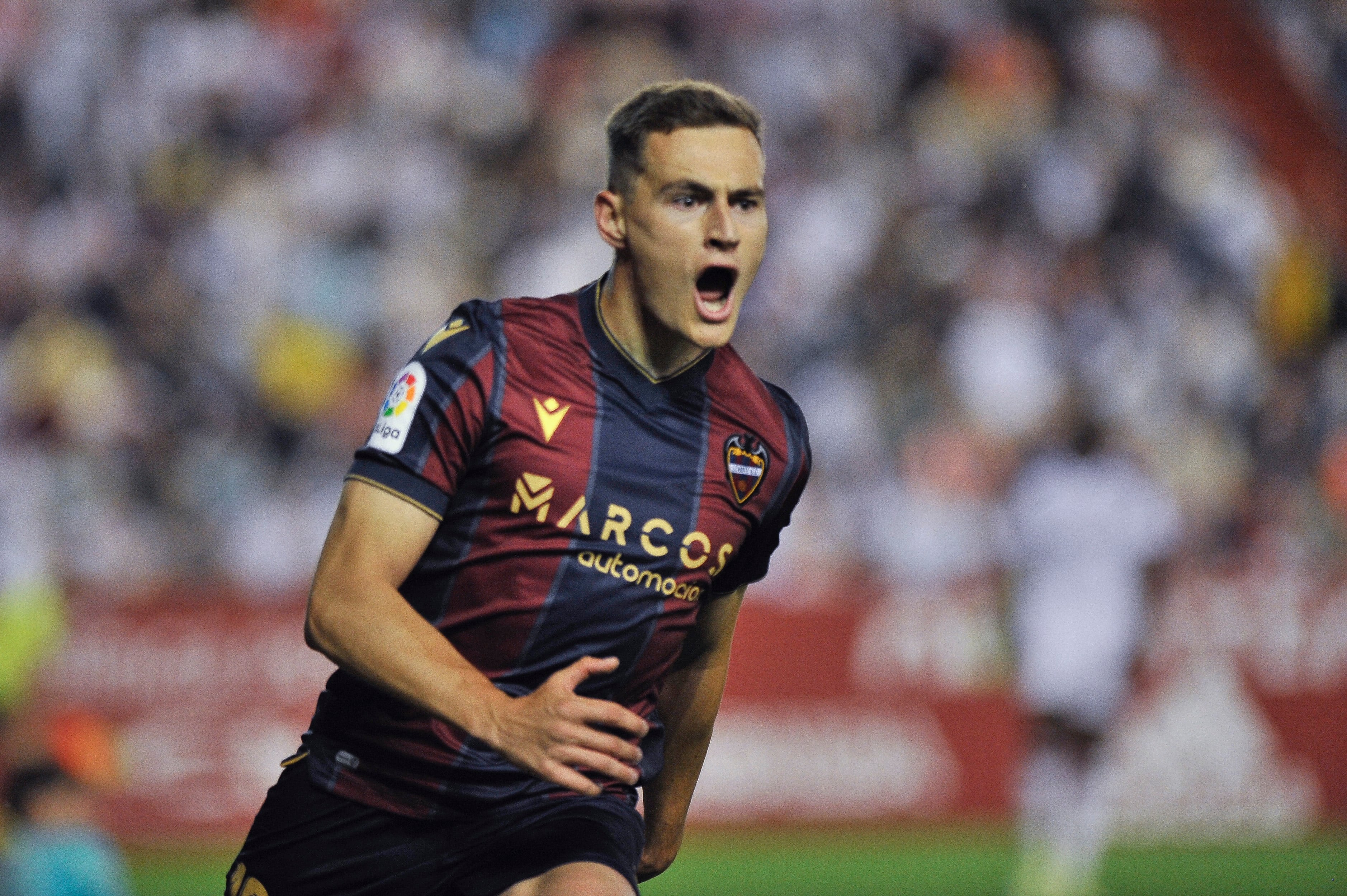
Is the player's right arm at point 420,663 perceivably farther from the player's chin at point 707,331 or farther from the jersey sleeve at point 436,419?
the player's chin at point 707,331

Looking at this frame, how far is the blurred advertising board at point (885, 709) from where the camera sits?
337 inches

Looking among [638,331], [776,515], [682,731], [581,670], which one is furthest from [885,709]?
[581,670]

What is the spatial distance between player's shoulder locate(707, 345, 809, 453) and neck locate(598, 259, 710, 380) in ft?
0.41

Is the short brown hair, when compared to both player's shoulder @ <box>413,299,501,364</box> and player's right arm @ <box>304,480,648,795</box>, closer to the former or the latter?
player's shoulder @ <box>413,299,501,364</box>

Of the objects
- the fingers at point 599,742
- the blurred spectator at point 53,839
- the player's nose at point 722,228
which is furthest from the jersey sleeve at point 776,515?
the blurred spectator at point 53,839

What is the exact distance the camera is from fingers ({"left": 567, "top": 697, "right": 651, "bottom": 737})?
9.47 feet

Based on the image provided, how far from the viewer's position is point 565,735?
287 centimetres

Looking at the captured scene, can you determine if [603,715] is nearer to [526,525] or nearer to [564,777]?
[564,777]

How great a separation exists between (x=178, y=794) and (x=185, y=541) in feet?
5.46

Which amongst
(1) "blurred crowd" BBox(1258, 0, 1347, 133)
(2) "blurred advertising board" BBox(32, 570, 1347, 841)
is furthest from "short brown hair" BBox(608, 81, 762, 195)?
(1) "blurred crowd" BBox(1258, 0, 1347, 133)

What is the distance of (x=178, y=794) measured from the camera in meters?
8.55

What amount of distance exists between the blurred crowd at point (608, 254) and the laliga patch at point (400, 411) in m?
6.16

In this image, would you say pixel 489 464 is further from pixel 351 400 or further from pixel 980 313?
pixel 980 313

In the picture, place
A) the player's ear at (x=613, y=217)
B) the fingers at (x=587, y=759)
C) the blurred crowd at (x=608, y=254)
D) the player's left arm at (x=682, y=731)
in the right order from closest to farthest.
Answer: the fingers at (x=587, y=759), the player's ear at (x=613, y=217), the player's left arm at (x=682, y=731), the blurred crowd at (x=608, y=254)
